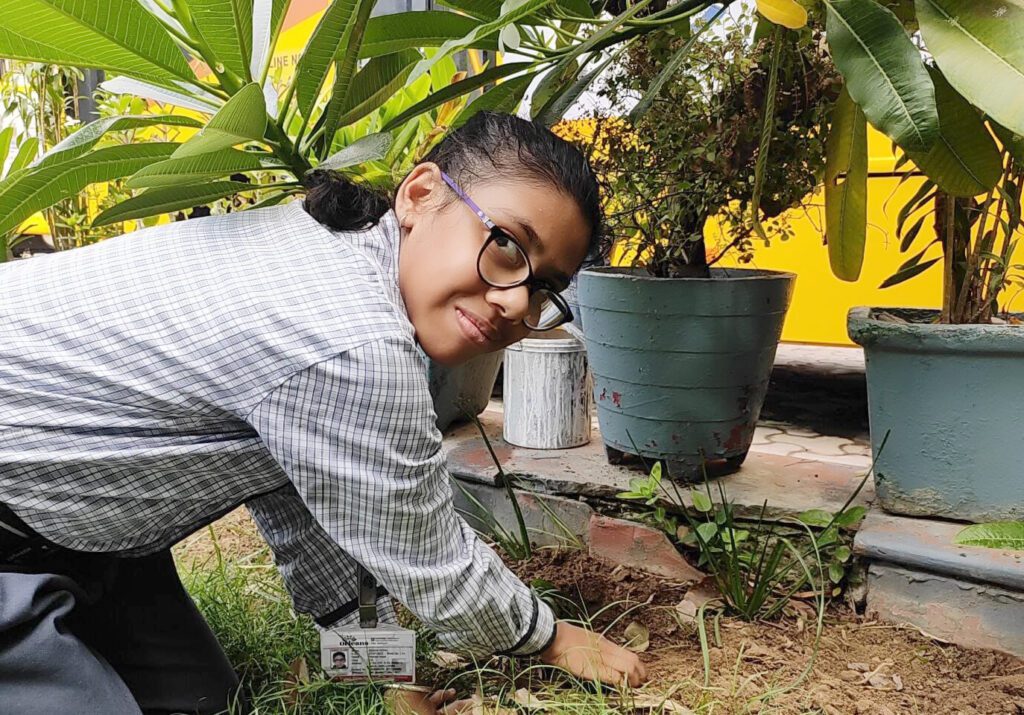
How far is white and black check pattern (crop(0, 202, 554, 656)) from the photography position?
107 cm

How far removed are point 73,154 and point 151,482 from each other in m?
0.52

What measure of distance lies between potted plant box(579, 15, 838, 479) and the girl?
613mm

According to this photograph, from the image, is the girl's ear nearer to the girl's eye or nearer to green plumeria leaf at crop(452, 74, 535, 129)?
the girl's eye

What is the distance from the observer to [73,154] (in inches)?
50.8

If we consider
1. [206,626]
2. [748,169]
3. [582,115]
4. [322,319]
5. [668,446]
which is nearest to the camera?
[322,319]

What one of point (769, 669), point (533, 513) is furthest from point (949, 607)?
point (533, 513)

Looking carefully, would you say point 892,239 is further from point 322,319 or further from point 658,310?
point 322,319

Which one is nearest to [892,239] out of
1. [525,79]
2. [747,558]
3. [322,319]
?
[747,558]

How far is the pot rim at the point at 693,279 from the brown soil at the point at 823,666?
2.21 ft

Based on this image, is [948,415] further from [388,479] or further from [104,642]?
[104,642]

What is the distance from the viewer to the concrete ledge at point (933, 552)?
4.95 feet

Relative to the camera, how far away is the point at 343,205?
50.1 inches

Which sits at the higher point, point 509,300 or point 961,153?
point 961,153

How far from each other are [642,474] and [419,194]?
107 centimetres
